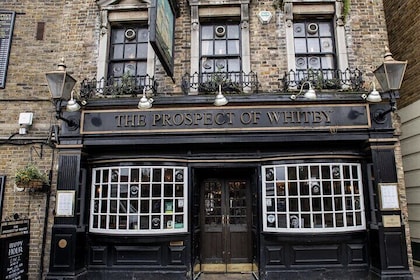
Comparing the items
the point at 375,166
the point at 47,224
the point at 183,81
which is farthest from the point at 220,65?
the point at 47,224

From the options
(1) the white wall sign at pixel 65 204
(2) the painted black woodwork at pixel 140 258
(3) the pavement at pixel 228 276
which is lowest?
(3) the pavement at pixel 228 276

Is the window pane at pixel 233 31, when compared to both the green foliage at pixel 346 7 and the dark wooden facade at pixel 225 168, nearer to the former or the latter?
the dark wooden facade at pixel 225 168

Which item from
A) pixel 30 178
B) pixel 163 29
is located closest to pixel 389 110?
pixel 163 29

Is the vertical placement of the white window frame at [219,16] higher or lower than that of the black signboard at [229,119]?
higher

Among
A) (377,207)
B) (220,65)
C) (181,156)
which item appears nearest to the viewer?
(377,207)

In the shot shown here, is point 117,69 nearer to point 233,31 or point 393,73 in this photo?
point 233,31

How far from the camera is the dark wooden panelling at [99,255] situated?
6.97 m

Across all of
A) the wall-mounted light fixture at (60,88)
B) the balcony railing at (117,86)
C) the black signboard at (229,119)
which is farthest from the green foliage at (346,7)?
the wall-mounted light fixture at (60,88)

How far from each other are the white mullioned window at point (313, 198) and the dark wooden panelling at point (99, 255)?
359 centimetres

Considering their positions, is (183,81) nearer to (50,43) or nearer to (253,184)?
(253,184)

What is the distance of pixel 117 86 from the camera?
24.1 feet

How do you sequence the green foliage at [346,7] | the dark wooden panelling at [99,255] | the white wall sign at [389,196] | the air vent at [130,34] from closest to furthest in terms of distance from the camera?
the white wall sign at [389,196]
the dark wooden panelling at [99,255]
the green foliage at [346,7]
the air vent at [130,34]

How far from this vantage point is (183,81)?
24.3 ft

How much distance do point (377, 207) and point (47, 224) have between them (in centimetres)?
733
